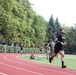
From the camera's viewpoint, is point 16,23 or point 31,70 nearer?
point 31,70

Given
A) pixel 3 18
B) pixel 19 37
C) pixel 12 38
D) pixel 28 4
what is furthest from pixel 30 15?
pixel 3 18

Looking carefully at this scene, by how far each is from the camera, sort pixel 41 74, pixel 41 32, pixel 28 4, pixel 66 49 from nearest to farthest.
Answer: pixel 41 74
pixel 28 4
pixel 41 32
pixel 66 49

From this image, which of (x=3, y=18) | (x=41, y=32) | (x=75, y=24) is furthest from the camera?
(x=75, y=24)

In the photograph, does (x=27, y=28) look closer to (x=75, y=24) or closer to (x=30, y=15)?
(x=30, y=15)

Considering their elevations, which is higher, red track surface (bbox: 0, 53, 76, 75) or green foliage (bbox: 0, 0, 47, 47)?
green foliage (bbox: 0, 0, 47, 47)

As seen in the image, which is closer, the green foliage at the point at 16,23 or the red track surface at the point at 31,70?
the red track surface at the point at 31,70

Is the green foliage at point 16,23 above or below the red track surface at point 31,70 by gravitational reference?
above

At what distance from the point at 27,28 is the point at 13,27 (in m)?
10.6

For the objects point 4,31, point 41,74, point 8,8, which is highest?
point 8,8

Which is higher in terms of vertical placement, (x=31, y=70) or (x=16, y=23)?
(x=16, y=23)

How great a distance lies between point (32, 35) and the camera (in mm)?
70312

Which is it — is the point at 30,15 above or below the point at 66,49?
above

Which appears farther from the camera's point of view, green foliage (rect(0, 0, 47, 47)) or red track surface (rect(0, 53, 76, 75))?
green foliage (rect(0, 0, 47, 47))

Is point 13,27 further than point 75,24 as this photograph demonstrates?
No
